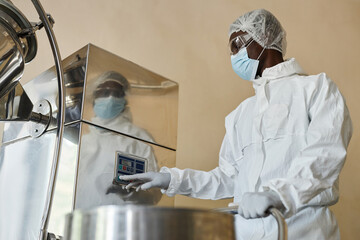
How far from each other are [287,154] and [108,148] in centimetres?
55

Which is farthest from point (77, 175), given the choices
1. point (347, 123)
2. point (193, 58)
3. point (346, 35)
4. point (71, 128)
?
point (346, 35)

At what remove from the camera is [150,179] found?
54.5 inches

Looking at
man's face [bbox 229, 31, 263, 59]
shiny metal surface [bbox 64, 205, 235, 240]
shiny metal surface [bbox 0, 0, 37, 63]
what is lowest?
shiny metal surface [bbox 64, 205, 235, 240]

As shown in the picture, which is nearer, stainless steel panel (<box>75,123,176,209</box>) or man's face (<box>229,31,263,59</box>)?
stainless steel panel (<box>75,123,176,209</box>)

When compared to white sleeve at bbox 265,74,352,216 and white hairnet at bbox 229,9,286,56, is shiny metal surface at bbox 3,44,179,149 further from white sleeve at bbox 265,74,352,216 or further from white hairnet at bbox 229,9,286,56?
white sleeve at bbox 265,74,352,216

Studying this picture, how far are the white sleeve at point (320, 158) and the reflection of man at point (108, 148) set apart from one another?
1.70ft

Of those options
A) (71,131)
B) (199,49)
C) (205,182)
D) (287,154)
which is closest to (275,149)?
(287,154)

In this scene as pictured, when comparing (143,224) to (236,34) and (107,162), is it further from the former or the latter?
(236,34)

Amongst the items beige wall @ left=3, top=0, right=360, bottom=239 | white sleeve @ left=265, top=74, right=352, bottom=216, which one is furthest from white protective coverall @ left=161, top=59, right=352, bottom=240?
beige wall @ left=3, top=0, right=360, bottom=239

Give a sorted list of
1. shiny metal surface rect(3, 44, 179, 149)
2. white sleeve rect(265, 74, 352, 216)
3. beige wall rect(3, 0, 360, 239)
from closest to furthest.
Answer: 1. white sleeve rect(265, 74, 352, 216)
2. shiny metal surface rect(3, 44, 179, 149)
3. beige wall rect(3, 0, 360, 239)

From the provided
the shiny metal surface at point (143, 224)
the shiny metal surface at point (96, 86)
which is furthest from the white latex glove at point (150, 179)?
the shiny metal surface at point (143, 224)

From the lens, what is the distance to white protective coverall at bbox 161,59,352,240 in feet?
3.66

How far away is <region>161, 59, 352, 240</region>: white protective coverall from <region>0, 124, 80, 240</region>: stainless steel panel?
32 cm

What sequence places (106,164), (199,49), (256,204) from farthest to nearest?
(199,49)
(106,164)
(256,204)
